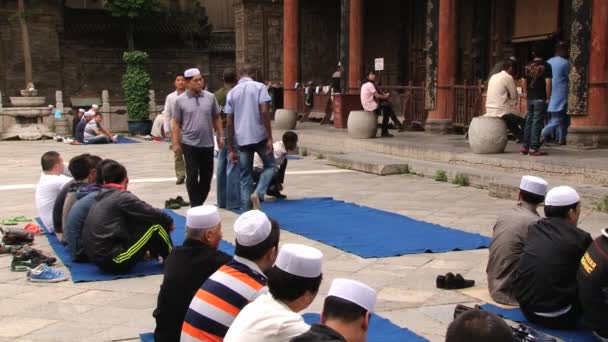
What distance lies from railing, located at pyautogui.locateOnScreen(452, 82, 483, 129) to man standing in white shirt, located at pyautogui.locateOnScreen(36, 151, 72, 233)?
9216 mm

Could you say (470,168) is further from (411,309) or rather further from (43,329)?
(43,329)

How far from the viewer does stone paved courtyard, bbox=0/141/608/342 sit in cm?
488

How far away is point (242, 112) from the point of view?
27.2ft

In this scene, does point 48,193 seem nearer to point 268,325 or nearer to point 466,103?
point 268,325

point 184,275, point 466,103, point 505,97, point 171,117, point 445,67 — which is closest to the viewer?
point 184,275

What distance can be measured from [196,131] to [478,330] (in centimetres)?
633

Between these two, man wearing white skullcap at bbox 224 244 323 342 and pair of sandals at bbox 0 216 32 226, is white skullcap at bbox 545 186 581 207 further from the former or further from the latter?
pair of sandals at bbox 0 216 32 226

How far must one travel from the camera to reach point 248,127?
8.26 m

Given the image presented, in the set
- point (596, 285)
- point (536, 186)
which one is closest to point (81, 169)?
point (536, 186)

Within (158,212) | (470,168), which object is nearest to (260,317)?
(158,212)

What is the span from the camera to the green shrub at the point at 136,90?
23.4 meters

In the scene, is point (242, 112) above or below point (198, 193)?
above

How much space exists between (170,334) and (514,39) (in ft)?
53.2

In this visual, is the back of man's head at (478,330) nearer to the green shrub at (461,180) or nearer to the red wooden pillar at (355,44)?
the green shrub at (461,180)
